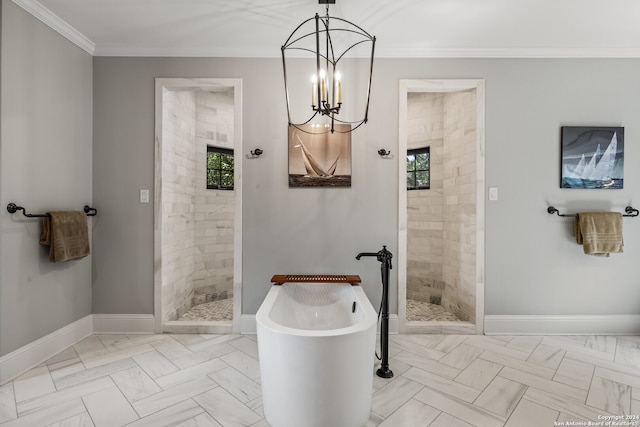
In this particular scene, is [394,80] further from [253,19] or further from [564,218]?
[564,218]

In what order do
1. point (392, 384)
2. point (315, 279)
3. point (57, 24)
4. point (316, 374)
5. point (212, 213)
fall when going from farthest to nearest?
1. point (212, 213)
2. point (315, 279)
3. point (57, 24)
4. point (392, 384)
5. point (316, 374)

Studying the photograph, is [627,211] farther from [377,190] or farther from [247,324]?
[247,324]

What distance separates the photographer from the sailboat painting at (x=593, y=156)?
2551 mm

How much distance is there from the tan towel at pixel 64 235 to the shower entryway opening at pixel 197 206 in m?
0.52

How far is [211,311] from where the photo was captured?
10.5 ft

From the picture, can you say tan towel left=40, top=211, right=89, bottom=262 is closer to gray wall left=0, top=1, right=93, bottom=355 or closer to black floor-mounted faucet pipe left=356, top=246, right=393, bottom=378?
gray wall left=0, top=1, right=93, bottom=355

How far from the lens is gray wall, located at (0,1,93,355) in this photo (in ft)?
6.16

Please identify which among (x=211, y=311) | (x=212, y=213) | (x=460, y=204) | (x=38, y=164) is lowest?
(x=211, y=311)

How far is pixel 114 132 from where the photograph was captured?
102 inches

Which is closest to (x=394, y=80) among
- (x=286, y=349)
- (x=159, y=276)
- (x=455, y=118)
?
(x=455, y=118)

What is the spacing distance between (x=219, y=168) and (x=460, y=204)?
2.76m

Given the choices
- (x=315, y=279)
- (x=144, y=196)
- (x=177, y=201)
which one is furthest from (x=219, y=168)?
(x=315, y=279)

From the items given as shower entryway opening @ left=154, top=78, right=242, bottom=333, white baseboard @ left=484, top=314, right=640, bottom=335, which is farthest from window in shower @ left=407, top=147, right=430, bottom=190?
shower entryway opening @ left=154, top=78, right=242, bottom=333

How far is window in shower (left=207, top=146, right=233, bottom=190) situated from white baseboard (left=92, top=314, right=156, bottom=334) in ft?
5.14
